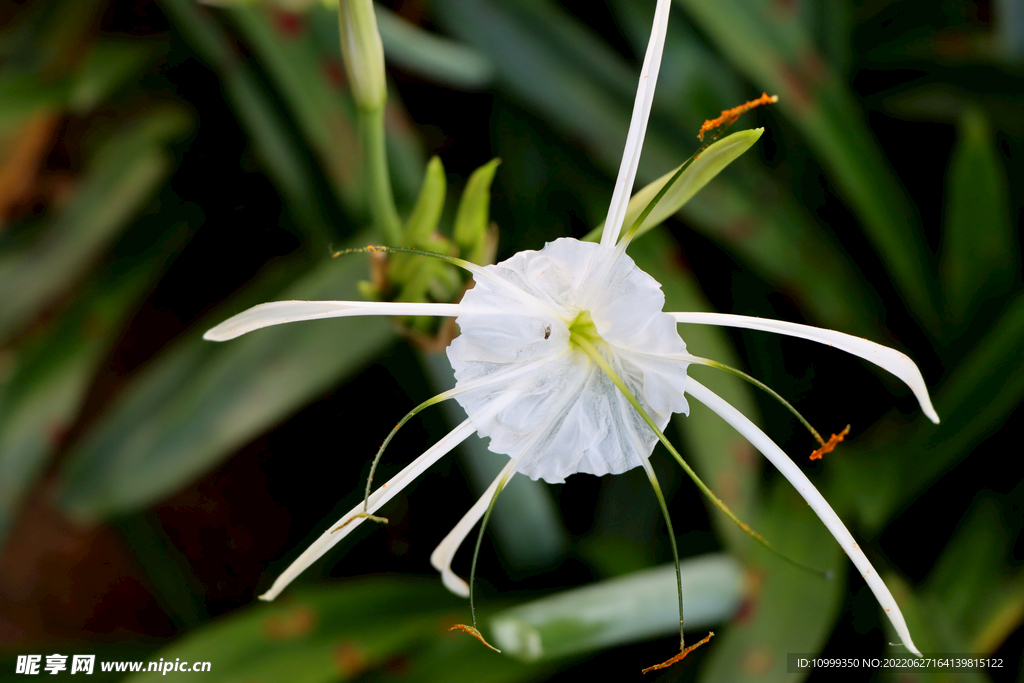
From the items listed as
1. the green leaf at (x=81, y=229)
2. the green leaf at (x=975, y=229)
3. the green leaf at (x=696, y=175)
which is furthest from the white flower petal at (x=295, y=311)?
the green leaf at (x=975, y=229)

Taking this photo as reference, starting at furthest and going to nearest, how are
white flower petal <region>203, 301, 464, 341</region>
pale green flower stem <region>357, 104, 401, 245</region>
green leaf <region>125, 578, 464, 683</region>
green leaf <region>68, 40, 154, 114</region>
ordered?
green leaf <region>68, 40, 154, 114</region> < green leaf <region>125, 578, 464, 683</region> < pale green flower stem <region>357, 104, 401, 245</region> < white flower petal <region>203, 301, 464, 341</region>

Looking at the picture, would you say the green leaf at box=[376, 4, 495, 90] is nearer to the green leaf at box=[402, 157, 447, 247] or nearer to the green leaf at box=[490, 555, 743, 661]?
the green leaf at box=[402, 157, 447, 247]

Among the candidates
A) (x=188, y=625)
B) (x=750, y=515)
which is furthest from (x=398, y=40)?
(x=188, y=625)

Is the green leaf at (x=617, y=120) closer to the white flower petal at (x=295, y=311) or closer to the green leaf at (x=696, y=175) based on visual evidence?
the green leaf at (x=696, y=175)

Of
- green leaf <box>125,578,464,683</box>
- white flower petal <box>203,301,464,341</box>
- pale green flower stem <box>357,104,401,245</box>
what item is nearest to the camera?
white flower petal <box>203,301,464,341</box>

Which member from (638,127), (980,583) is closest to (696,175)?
(638,127)

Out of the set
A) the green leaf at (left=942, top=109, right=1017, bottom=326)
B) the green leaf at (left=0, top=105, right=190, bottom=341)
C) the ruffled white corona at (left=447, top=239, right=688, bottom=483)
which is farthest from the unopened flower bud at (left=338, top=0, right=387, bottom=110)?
the green leaf at (left=942, top=109, right=1017, bottom=326)
